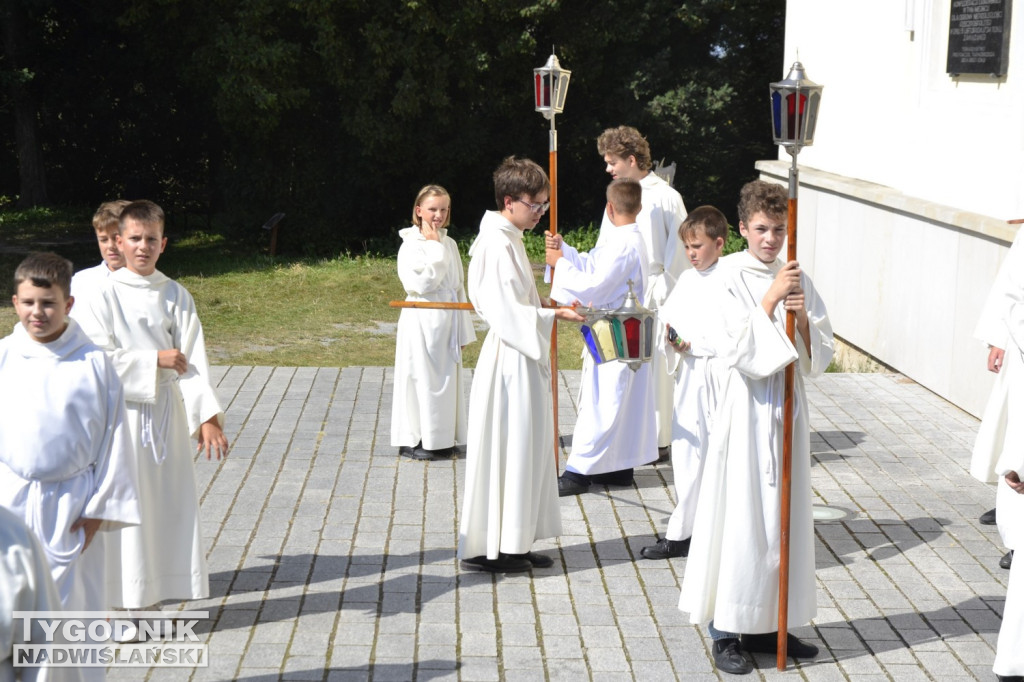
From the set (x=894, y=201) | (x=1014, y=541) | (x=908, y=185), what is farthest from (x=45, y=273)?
(x=908, y=185)

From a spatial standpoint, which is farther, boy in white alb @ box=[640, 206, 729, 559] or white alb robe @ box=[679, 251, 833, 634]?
boy in white alb @ box=[640, 206, 729, 559]

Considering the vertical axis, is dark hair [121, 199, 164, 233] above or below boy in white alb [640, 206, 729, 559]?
above

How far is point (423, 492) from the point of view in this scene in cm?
810

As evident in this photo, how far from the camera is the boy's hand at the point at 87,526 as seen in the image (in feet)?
14.8

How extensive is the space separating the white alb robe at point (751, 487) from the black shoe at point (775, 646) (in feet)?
0.42

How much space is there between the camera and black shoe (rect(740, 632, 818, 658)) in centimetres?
553

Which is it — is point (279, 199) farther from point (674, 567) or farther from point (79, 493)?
point (79, 493)

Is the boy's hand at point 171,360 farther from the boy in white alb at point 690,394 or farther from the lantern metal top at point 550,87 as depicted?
the lantern metal top at point 550,87

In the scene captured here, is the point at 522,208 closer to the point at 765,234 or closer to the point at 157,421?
the point at 765,234

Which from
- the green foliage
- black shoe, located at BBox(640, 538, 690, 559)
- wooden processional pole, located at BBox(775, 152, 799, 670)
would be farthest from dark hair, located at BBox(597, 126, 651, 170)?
the green foliage

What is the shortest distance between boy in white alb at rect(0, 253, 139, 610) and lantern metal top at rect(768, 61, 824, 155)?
111 inches

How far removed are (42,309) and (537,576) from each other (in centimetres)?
310

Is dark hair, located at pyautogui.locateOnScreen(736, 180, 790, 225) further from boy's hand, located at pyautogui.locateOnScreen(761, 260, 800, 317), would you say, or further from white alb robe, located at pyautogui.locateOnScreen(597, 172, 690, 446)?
white alb robe, located at pyautogui.locateOnScreen(597, 172, 690, 446)

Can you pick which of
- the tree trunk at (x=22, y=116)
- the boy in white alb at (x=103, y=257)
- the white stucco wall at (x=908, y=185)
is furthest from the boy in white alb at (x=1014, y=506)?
the tree trunk at (x=22, y=116)
